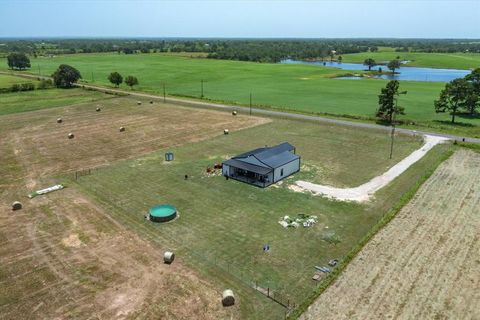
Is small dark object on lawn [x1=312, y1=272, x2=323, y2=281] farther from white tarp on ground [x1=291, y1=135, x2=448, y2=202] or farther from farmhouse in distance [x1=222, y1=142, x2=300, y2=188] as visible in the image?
farmhouse in distance [x1=222, y1=142, x2=300, y2=188]

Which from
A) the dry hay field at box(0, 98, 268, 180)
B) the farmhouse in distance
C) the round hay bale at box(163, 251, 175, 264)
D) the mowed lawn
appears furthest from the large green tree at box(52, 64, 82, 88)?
the round hay bale at box(163, 251, 175, 264)

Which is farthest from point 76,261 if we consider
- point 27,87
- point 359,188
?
point 27,87

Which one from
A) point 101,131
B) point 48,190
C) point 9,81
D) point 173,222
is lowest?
point 173,222

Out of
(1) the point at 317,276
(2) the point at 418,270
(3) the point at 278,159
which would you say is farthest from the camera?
(3) the point at 278,159

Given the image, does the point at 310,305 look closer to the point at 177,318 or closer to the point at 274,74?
the point at 177,318

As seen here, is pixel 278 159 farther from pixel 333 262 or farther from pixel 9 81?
pixel 9 81

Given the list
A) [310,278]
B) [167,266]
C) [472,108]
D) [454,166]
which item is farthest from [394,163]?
[472,108]

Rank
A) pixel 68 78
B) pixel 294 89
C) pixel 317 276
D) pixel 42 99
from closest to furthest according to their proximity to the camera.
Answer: pixel 317 276 < pixel 42 99 < pixel 68 78 < pixel 294 89
